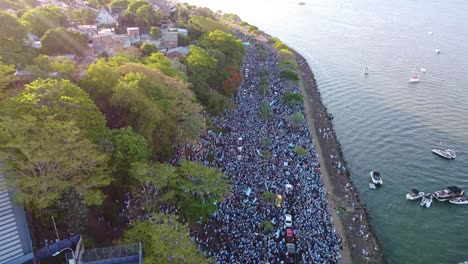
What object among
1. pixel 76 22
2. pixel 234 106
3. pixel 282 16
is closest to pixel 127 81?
pixel 234 106

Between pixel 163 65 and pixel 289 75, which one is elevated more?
pixel 163 65

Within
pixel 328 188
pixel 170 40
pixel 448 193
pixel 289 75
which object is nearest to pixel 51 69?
pixel 170 40

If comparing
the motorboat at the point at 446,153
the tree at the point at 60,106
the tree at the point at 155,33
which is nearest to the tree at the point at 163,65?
the tree at the point at 60,106

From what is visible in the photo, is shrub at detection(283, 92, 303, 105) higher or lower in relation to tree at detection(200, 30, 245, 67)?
lower

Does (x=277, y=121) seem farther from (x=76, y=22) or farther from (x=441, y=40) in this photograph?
(x=441, y=40)

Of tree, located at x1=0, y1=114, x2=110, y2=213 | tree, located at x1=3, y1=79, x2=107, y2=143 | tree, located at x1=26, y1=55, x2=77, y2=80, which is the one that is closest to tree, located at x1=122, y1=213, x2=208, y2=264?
tree, located at x1=0, y1=114, x2=110, y2=213

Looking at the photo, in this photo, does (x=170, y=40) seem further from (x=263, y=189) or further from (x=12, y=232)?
(x=12, y=232)

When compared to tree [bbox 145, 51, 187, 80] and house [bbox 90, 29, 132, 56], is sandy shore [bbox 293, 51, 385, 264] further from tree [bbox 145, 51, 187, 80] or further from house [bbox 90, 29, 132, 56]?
house [bbox 90, 29, 132, 56]
